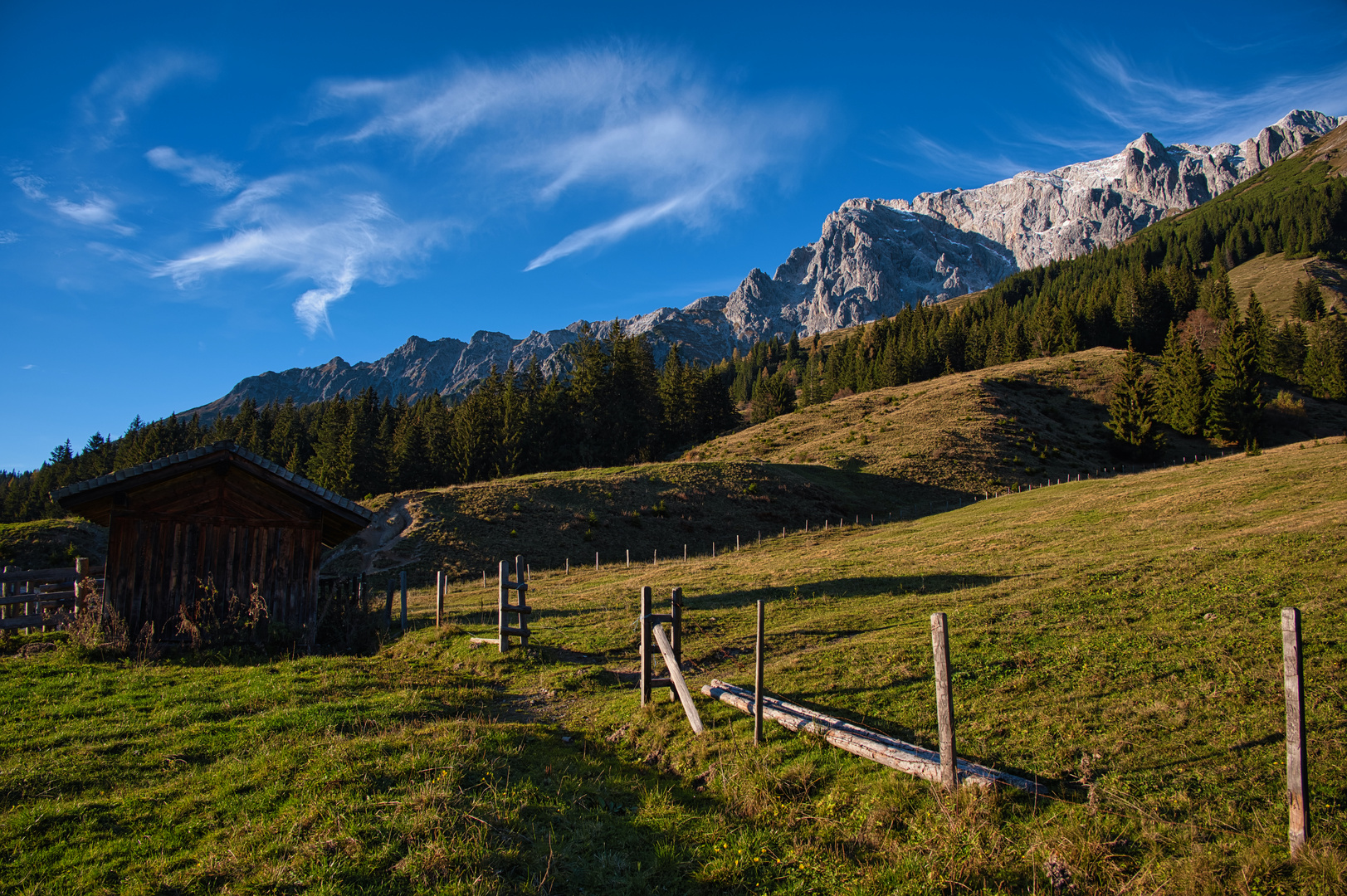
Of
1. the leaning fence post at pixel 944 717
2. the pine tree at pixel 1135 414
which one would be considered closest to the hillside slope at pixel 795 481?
the pine tree at pixel 1135 414

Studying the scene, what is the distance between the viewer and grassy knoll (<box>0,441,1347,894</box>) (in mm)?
5789

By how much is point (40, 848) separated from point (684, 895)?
6.50 meters

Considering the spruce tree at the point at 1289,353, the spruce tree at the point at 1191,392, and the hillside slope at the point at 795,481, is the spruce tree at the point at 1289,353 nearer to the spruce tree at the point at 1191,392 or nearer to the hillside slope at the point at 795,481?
the hillside slope at the point at 795,481

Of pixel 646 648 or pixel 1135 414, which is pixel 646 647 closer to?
pixel 646 648

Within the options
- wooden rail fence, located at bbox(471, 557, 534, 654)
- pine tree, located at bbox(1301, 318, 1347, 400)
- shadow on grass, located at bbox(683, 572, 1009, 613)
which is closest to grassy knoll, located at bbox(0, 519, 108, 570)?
wooden rail fence, located at bbox(471, 557, 534, 654)

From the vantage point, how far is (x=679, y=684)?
10.2m

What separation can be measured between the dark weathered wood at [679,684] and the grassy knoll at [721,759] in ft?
0.94

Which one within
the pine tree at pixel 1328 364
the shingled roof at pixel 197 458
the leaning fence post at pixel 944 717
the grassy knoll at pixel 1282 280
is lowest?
the leaning fence post at pixel 944 717

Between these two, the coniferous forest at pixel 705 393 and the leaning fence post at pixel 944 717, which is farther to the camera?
the coniferous forest at pixel 705 393

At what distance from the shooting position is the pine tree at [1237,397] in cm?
6378

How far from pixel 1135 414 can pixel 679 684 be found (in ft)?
236

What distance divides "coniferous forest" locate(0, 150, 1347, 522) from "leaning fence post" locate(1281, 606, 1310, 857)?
70937 mm

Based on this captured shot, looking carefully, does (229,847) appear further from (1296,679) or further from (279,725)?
(1296,679)

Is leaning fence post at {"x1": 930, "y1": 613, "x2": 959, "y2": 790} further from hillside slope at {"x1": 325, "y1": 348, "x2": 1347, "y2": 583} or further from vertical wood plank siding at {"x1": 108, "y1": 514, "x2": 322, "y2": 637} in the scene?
hillside slope at {"x1": 325, "y1": 348, "x2": 1347, "y2": 583}
